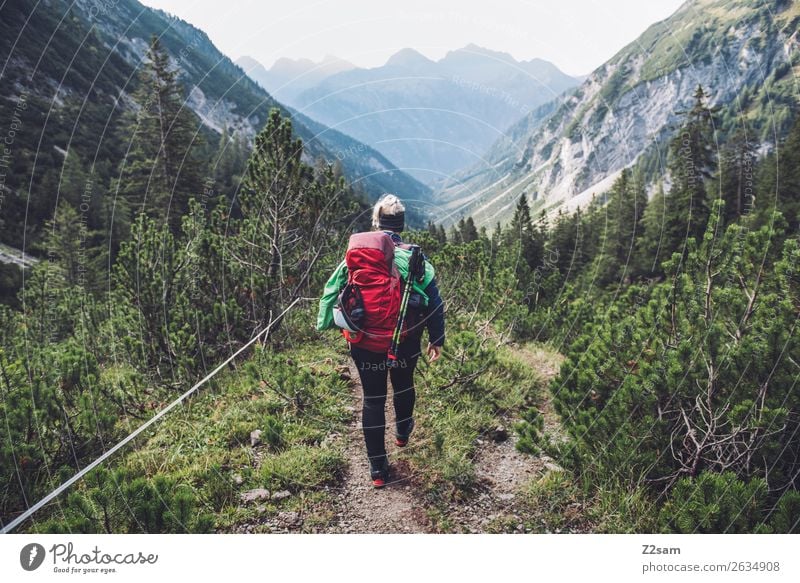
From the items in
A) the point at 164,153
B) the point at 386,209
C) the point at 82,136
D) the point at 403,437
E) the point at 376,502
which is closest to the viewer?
the point at 376,502

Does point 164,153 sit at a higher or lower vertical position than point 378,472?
higher

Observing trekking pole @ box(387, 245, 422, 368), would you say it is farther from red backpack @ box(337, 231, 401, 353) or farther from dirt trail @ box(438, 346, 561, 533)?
dirt trail @ box(438, 346, 561, 533)

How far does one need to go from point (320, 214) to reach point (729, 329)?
5640 millimetres

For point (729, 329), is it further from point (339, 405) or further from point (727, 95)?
point (727, 95)

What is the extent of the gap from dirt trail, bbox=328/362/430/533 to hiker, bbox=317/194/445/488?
0.41 feet

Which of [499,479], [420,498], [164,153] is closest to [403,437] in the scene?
[420,498]

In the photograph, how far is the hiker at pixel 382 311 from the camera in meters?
3.36

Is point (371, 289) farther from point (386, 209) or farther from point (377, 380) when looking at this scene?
point (377, 380)

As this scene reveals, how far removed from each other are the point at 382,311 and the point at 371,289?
19 centimetres

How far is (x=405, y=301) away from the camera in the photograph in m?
3.44

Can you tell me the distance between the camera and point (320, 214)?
7.11 metres

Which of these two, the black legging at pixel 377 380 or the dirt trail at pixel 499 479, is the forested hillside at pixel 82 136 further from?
the dirt trail at pixel 499 479

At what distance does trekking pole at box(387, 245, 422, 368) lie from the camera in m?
3.42
